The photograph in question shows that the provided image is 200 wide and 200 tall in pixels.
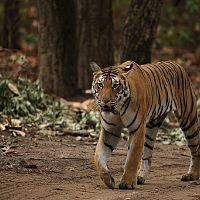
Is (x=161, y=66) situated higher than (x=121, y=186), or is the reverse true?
(x=161, y=66)

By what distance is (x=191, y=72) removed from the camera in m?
21.3

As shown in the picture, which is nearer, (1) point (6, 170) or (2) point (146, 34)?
(1) point (6, 170)

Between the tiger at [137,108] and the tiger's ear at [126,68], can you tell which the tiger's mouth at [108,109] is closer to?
the tiger at [137,108]

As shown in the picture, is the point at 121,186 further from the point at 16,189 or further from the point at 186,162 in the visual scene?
the point at 186,162

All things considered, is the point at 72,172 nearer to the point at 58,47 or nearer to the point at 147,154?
the point at 147,154

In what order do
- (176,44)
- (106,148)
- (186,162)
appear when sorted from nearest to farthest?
(106,148) → (186,162) → (176,44)

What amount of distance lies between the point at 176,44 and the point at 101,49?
10.1 metres

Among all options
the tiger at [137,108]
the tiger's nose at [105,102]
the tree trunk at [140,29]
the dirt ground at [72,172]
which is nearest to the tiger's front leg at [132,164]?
the tiger at [137,108]

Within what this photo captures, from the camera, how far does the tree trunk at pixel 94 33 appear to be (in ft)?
43.5

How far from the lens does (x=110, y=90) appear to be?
6695 mm

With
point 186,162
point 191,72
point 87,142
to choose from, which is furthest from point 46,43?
point 191,72

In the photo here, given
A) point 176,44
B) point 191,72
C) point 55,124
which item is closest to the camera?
point 55,124

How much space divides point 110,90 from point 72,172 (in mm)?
1543

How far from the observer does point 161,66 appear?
8039 mm
